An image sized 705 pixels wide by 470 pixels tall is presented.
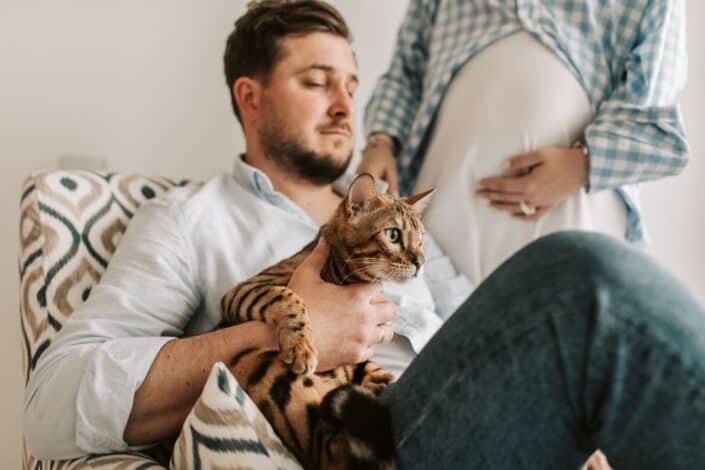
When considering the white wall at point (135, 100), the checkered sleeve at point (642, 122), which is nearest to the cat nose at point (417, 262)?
the checkered sleeve at point (642, 122)

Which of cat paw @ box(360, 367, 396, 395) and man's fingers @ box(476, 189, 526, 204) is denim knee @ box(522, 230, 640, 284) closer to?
cat paw @ box(360, 367, 396, 395)

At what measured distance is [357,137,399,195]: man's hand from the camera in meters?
1.48

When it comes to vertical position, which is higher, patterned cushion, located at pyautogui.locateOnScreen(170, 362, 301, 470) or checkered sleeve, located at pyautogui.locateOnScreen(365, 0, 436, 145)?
checkered sleeve, located at pyautogui.locateOnScreen(365, 0, 436, 145)

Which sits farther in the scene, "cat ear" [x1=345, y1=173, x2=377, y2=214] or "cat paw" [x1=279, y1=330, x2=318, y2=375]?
"cat ear" [x1=345, y1=173, x2=377, y2=214]

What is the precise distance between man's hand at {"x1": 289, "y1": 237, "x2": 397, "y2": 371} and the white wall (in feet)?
3.06

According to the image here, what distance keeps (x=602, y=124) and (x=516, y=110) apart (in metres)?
0.18

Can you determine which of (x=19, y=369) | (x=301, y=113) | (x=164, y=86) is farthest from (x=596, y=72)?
(x=19, y=369)

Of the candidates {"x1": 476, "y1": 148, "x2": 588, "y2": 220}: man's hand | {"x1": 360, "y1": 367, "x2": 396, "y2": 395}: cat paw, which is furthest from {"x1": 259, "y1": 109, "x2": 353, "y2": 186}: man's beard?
{"x1": 360, "y1": 367, "x2": 396, "y2": 395}: cat paw

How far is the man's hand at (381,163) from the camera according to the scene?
4.87 feet

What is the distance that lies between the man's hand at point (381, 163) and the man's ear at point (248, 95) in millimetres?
295

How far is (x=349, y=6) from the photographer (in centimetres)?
193

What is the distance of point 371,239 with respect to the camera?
97cm

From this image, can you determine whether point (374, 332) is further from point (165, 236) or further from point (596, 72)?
point (596, 72)

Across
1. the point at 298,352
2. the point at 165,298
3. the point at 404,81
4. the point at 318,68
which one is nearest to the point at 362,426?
the point at 298,352
